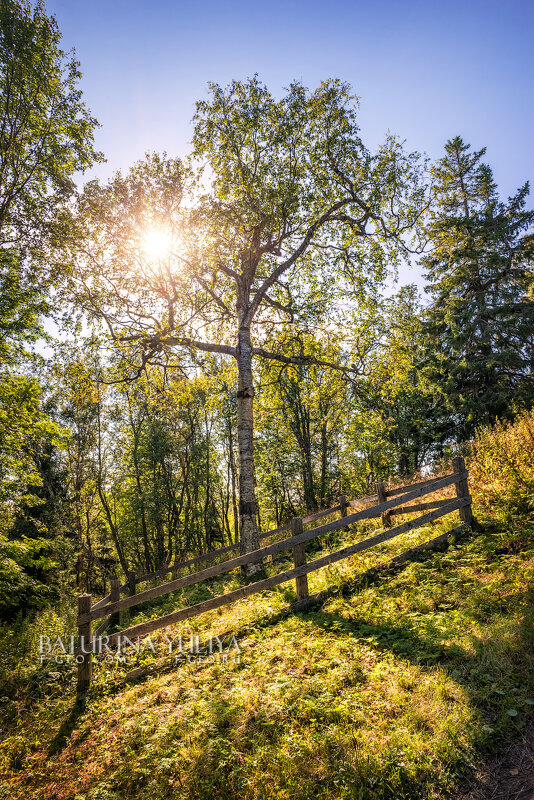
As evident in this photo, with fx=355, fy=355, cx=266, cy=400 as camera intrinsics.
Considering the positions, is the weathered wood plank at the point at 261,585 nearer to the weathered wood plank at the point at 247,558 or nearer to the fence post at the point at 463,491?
the fence post at the point at 463,491

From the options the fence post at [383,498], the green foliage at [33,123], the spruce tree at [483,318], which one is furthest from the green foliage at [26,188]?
the spruce tree at [483,318]

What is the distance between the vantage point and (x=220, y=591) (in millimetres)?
10570

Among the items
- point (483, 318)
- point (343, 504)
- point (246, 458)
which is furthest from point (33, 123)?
point (483, 318)

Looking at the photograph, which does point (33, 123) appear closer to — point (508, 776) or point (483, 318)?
point (508, 776)

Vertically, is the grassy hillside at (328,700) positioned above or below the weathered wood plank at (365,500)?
below

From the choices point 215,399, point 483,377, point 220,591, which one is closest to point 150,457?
point 215,399

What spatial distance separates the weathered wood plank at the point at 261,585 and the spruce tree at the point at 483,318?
12.3m

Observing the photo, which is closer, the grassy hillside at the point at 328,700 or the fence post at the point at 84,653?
the grassy hillside at the point at 328,700

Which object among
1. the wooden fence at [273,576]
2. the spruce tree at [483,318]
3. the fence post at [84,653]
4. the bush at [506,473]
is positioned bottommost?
the fence post at [84,653]

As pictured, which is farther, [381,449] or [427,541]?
[381,449]

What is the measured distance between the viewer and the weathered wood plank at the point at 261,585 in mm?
6094

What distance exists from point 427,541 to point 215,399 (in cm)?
868

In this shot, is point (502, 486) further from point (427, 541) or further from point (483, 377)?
point (483, 377)

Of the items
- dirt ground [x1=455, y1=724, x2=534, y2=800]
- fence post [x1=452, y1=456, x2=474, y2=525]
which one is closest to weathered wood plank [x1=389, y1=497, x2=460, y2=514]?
fence post [x1=452, y1=456, x2=474, y2=525]
